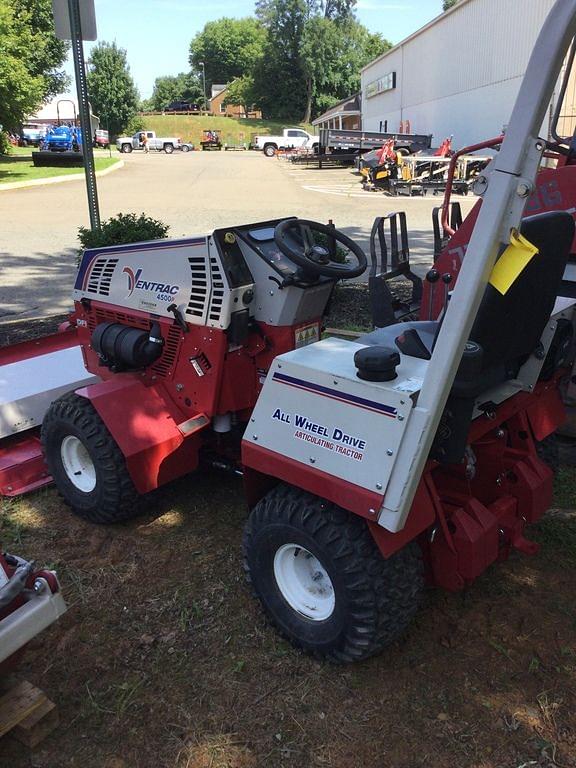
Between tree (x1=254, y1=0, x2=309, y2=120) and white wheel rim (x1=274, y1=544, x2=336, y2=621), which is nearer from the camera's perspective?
white wheel rim (x1=274, y1=544, x2=336, y2=621)

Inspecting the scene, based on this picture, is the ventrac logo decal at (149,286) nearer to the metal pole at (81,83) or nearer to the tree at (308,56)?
the metal pole at (81,83)

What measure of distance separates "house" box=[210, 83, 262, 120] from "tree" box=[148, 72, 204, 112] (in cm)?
334

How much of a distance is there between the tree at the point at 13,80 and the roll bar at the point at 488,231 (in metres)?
21.0

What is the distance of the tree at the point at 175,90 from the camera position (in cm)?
10242

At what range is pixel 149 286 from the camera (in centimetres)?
327

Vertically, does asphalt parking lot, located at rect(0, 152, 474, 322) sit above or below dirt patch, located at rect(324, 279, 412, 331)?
above

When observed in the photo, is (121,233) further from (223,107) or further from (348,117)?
(223,107)

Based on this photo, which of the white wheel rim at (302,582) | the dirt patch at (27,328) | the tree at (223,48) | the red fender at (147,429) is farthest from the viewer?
the tree at (223,48)

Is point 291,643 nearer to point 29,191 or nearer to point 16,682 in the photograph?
point 16,682

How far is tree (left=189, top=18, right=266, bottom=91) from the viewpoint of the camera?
101m

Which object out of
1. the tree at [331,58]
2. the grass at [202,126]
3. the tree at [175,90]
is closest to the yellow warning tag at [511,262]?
the grass at [202,126]

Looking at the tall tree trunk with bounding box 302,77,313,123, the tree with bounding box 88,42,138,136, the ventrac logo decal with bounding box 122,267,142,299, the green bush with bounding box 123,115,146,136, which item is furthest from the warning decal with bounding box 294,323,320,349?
the tall tree trunk with bounding box 302,77,313,123

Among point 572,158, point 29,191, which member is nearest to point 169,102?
point 29,191

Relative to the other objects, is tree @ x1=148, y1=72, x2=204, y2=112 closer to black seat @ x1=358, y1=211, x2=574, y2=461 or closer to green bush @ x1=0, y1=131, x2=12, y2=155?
green bush @ x1=0, y1=131, x2=12, y2=155
